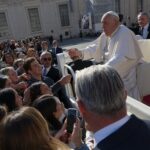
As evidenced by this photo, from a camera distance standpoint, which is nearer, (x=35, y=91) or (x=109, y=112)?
(x=109, y=112)

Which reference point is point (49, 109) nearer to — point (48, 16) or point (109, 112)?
point (109, 112)

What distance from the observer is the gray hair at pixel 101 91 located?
1.32 metres

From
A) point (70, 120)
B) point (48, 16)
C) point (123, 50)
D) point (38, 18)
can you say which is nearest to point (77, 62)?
point (123, 50)

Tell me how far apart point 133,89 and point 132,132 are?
2.74 metres

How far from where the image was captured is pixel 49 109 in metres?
2.56

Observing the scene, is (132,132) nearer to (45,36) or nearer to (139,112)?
(139,112)

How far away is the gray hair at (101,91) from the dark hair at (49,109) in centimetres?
123

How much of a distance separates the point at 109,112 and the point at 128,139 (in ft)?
0.48

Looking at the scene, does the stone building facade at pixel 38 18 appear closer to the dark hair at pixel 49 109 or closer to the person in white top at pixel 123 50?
the person in white top at pixel 123 50

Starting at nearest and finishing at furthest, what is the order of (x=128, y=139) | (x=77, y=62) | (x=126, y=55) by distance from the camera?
(x=128, y=139) < (x=126, y=55) < (x=77, y=62)

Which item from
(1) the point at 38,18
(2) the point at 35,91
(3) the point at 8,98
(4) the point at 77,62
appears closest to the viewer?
(3) the point at 8,98

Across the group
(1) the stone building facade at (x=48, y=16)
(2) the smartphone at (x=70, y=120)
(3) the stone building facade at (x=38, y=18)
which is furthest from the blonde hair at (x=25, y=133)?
(3) the stone building facade at (x=38, y=18)

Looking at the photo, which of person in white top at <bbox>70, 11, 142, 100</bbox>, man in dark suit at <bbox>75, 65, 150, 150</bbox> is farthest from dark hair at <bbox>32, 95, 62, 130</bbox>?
person in white top at <bbox>70, 11, 142, 100</bbox>

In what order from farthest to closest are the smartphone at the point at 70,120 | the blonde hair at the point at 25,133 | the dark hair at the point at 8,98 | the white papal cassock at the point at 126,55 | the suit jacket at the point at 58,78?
1. the suit jacket at the point at 58,78
2. the white papal cassock at the point at 126,55
3. the dark hair at the point at 8,98
4. the smartphone at the point at 70,120
5. the blonde hair at the point at 25,133
